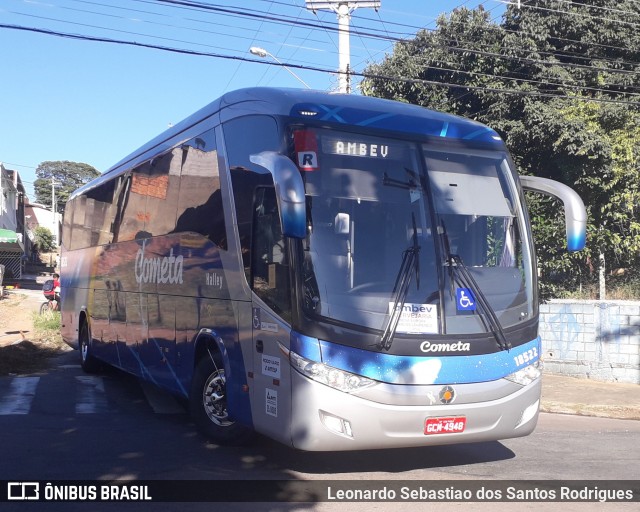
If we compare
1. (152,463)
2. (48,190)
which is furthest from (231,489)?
(48,190)

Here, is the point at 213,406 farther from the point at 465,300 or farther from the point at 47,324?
the point at 47,324

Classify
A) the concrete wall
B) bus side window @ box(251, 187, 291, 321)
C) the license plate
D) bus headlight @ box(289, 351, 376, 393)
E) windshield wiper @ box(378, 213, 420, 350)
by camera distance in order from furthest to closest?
1. the concrete wall
2. bus side window @ box(251, 187, 291, 321)
3. the license plate
4. windshield wiper @ box(378, 213, 420, 350)
5. bus headlight @ box(289, 351, 376, 393)

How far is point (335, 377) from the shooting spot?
6.18 metres

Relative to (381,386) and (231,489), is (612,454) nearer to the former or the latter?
(381,386)

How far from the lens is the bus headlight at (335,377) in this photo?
6.17 m

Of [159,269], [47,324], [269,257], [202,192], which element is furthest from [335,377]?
[47,324]

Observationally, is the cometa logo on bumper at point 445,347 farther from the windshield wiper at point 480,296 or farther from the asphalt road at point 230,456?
the asphalt road at point 230,456

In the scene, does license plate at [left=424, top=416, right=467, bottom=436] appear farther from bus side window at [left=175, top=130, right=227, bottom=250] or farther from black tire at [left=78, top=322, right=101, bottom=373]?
black tire at [left=78, top=322, right=101, bottom=373]

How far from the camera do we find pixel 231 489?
638 centimetres

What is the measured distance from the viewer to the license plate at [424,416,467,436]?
6.39 meters

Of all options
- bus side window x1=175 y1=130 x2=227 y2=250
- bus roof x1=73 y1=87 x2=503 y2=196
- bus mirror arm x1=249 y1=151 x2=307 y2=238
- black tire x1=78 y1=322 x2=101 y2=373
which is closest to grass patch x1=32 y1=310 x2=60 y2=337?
black tire x1=78 y1=322 x2=101 y2=373

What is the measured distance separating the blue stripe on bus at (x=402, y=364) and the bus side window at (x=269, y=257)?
1.32ft

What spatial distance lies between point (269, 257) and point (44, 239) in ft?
234

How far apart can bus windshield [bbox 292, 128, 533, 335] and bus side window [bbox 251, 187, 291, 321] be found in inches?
10.4
